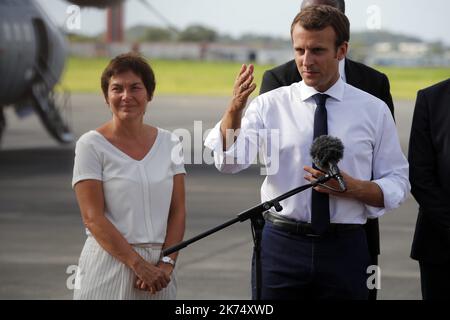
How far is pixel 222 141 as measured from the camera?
4.17 meters

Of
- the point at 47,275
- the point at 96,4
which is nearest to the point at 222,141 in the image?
the point at 47,275

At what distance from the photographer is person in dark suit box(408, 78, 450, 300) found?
492 centimetres

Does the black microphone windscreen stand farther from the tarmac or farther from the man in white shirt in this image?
the tarmac

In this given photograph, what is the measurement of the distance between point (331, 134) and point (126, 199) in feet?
2.85

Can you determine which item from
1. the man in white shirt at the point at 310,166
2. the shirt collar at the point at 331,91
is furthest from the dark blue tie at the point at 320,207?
the shirt collar at the point at 331,91

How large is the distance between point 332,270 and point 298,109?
0.66m

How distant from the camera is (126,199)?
4.44 metres

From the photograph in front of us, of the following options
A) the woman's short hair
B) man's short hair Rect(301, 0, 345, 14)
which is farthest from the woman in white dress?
man's short hair Rect(301, 0, 345, 14)

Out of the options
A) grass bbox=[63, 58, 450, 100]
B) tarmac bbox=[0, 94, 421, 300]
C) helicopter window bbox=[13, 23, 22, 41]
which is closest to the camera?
tarmac bbox=[0, 94, 421, 300]

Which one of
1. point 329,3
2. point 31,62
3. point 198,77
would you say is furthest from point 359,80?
point 198,77

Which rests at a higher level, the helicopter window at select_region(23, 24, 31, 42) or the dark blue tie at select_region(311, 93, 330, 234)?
the dark blue tie at select_region(311, 93, 330, 234)

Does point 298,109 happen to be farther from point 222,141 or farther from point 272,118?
point 222,141

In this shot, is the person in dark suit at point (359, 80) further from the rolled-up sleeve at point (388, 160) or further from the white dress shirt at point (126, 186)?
the white dress shirt at point (126, 186)

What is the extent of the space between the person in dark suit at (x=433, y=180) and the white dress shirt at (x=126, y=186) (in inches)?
48.1
